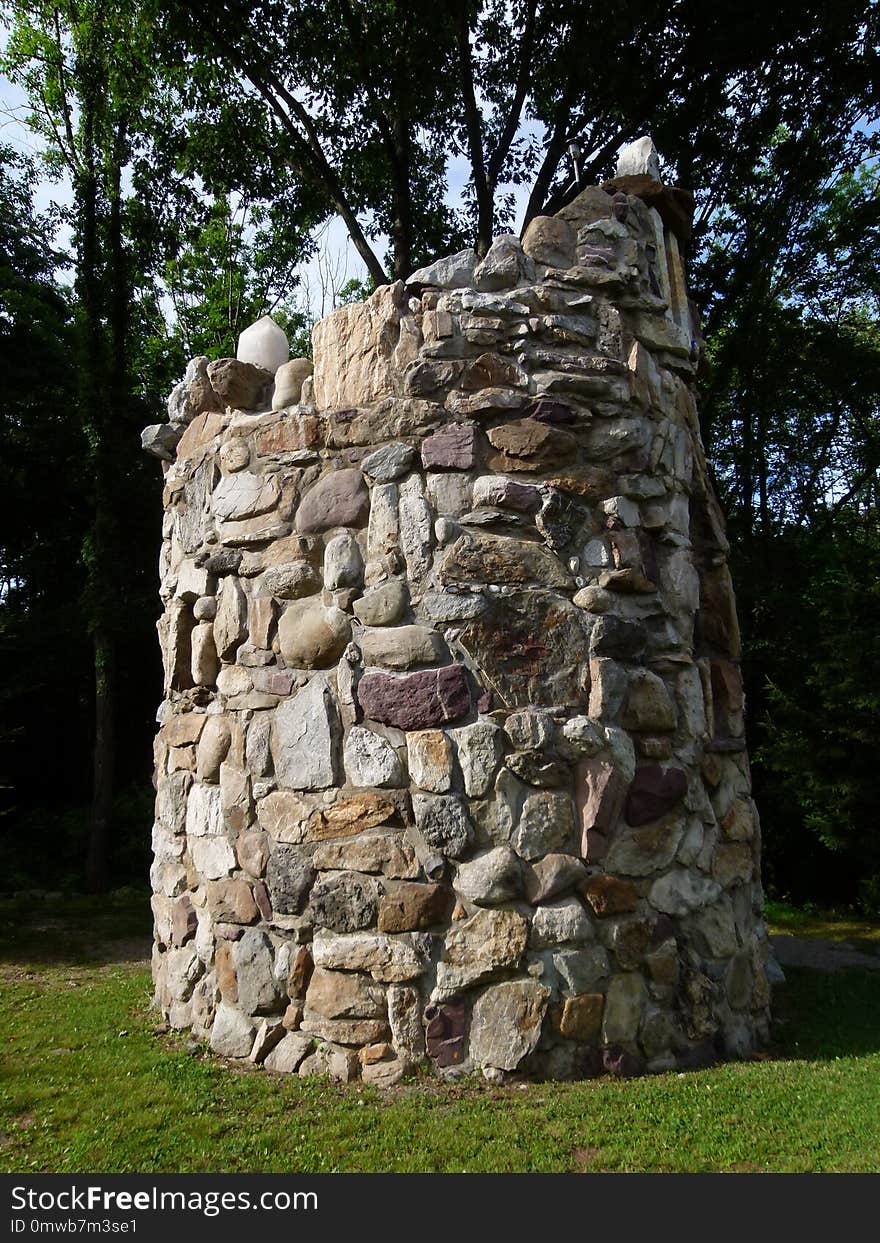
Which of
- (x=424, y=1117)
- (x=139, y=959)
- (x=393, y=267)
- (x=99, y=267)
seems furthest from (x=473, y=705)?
(x=99, y=267)

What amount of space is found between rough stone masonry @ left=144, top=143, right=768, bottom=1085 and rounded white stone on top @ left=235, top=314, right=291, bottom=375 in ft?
0.84

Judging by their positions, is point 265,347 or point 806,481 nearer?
Result: point 265,347

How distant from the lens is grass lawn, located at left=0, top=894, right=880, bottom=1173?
287 centimetres

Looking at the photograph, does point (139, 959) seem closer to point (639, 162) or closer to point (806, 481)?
point (639, 162)

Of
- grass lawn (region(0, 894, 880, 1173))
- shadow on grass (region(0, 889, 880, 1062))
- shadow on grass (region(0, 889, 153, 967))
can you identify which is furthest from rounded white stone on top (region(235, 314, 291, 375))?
shadow on grass (region(0, 889, 153, 967))

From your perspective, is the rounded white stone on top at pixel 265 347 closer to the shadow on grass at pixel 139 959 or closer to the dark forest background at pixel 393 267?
the shadow on grass at pixel 139 959

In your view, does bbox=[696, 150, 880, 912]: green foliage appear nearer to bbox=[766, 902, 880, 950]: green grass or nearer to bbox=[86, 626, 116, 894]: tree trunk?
bbox=[766, 902, 880, 950]: green grass

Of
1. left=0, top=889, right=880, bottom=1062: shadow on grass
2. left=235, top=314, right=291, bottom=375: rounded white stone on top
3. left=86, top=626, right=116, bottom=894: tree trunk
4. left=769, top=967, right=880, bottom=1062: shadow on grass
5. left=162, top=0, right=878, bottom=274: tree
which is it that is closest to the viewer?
left=769, top=967, right=880, bottom=1062: shadow on grass

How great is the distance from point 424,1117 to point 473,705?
4.60 feet

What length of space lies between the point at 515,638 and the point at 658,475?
1057 mm

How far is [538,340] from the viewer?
4027 millimetres

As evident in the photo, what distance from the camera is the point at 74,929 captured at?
8.27 m

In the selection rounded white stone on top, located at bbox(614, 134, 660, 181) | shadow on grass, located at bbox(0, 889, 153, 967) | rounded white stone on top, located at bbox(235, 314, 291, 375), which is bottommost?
shadow on grass, located at bbox(0, 889, 153, 967)

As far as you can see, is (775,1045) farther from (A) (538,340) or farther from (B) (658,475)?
(A) (538,340)
